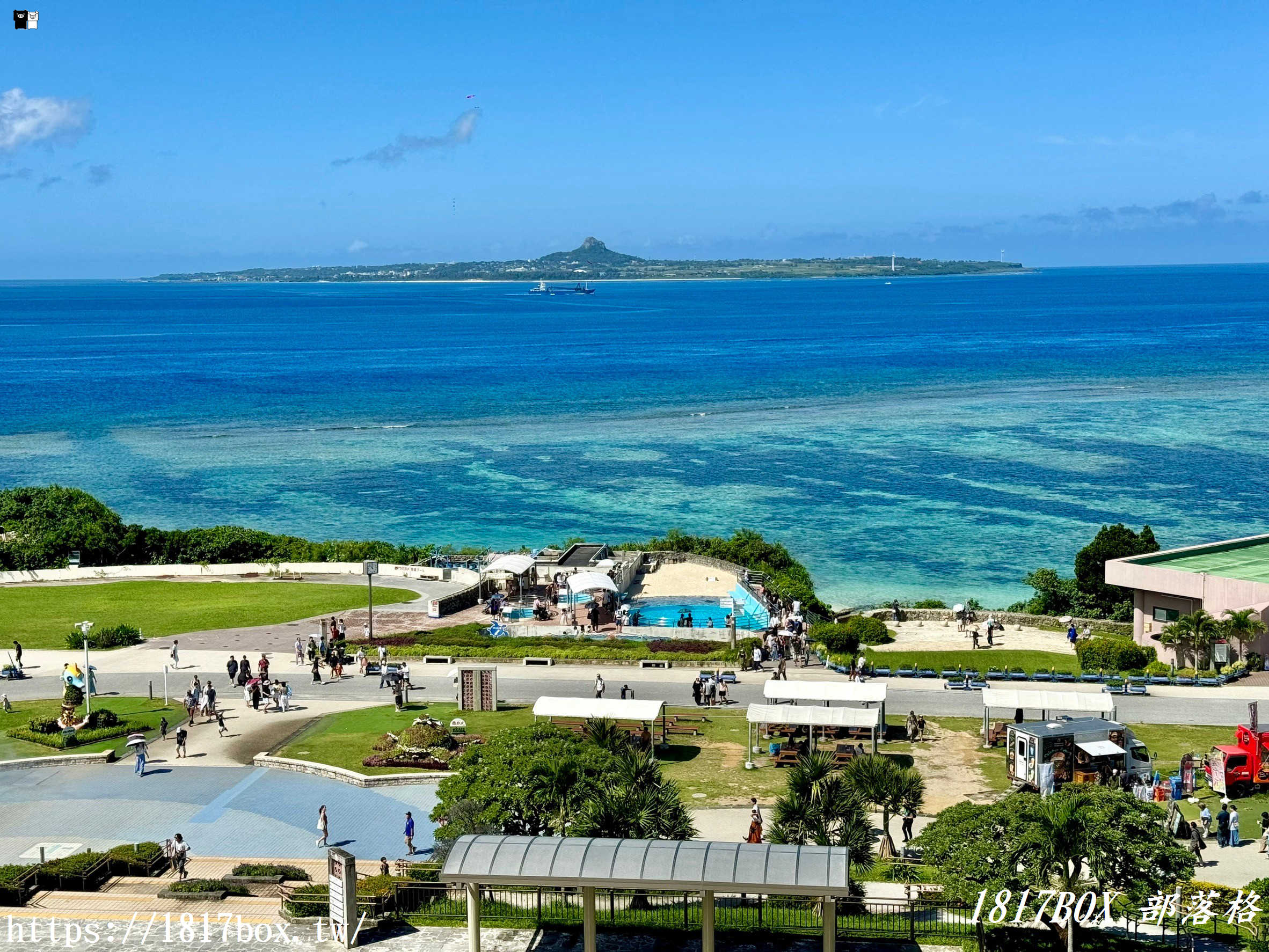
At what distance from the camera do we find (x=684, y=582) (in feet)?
172

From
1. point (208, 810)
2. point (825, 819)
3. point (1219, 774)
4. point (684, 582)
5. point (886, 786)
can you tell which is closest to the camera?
point (825, 819)

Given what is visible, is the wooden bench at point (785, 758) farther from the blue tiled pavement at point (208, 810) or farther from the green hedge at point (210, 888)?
the green hedge at point (210, 888)

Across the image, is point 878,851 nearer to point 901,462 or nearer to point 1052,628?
point 1052,628

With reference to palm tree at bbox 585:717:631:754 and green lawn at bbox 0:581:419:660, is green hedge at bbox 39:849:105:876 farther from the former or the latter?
green lawn at bbox 0:581:419:660

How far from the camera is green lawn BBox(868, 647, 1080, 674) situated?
134ft

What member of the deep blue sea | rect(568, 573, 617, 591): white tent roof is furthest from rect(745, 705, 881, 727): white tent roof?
the deep blue sea

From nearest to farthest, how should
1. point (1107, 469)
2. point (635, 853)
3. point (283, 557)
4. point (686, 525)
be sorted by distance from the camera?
Result: point (635, 853) → point (283, 557) → point (686, 525) → point (1107, 469)

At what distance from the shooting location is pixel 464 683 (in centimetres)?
3522

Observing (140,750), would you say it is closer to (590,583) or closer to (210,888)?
(210,888)

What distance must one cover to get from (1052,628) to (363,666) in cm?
2379

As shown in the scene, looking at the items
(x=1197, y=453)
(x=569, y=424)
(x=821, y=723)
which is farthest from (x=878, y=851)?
(x=569, y=424)

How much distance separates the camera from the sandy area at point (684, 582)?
167 feet

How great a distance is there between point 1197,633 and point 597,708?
61.0 feet

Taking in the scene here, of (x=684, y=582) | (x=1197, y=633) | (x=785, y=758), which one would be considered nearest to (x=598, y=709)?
(x=785, y=758)
